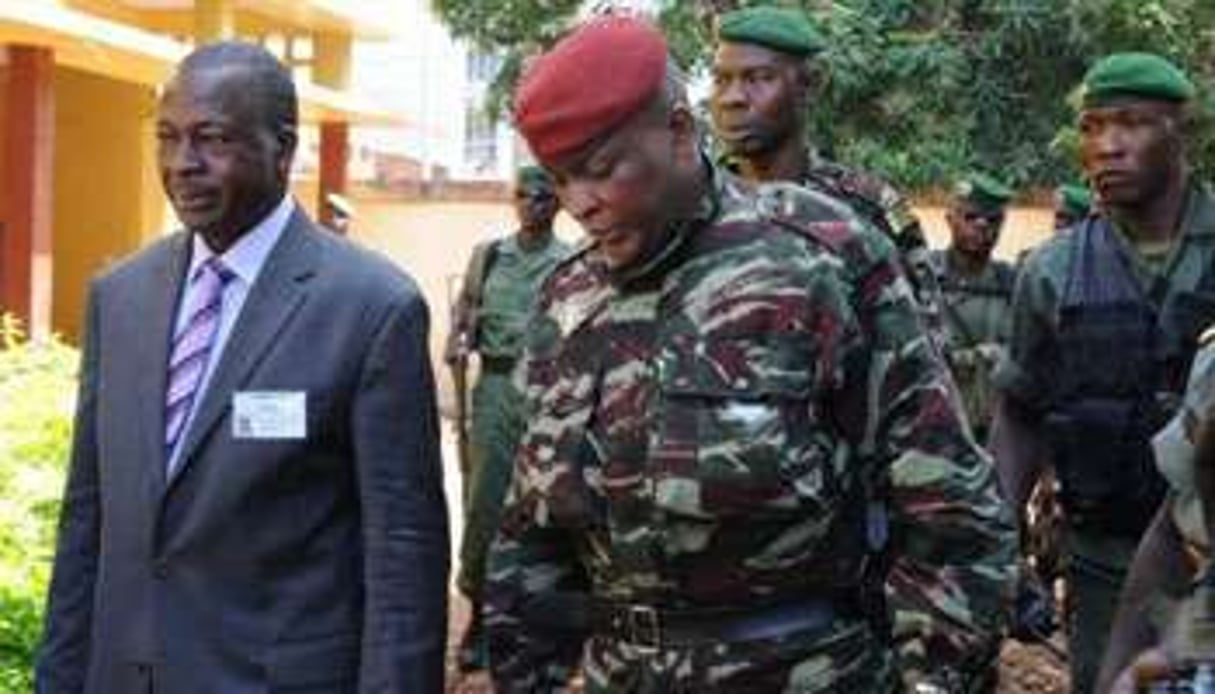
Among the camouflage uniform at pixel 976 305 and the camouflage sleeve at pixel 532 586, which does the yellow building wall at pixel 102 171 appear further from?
the camouflage sleeve at pixel 532 586

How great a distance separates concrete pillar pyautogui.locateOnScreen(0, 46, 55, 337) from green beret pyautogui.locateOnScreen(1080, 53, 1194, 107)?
33.7ft

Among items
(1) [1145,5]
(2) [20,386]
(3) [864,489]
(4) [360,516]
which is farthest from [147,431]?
(1) [1145,5]

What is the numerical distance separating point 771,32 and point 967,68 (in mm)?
6244

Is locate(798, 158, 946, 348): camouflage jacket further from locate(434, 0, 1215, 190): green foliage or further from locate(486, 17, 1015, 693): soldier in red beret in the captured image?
locate(434, 0, 1215, 190): green foliage

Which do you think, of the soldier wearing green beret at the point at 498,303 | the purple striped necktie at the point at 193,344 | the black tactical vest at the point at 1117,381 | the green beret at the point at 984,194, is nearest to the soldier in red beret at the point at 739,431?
the purple striped necktie at the point at 193,344

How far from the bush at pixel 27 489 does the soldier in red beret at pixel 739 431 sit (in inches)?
92.2

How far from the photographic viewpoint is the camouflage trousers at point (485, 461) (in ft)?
20.7

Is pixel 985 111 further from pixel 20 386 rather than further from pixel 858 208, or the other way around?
pixel 858 208

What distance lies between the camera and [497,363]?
8641 mm

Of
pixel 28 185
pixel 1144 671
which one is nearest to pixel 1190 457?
pixel 1144 671

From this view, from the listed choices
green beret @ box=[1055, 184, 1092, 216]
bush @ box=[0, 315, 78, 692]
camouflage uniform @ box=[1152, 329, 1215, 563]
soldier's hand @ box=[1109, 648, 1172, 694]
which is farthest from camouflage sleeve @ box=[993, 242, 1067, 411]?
green beret @ box=[1055, 184, 1092, 216]

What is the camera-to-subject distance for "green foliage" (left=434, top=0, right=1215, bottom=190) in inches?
401

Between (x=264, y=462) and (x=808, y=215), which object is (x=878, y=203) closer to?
(x=808, y=215)

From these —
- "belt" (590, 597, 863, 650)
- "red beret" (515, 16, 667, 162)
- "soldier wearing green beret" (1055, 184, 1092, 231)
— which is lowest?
"belt" (590, 597, 863, 650)
